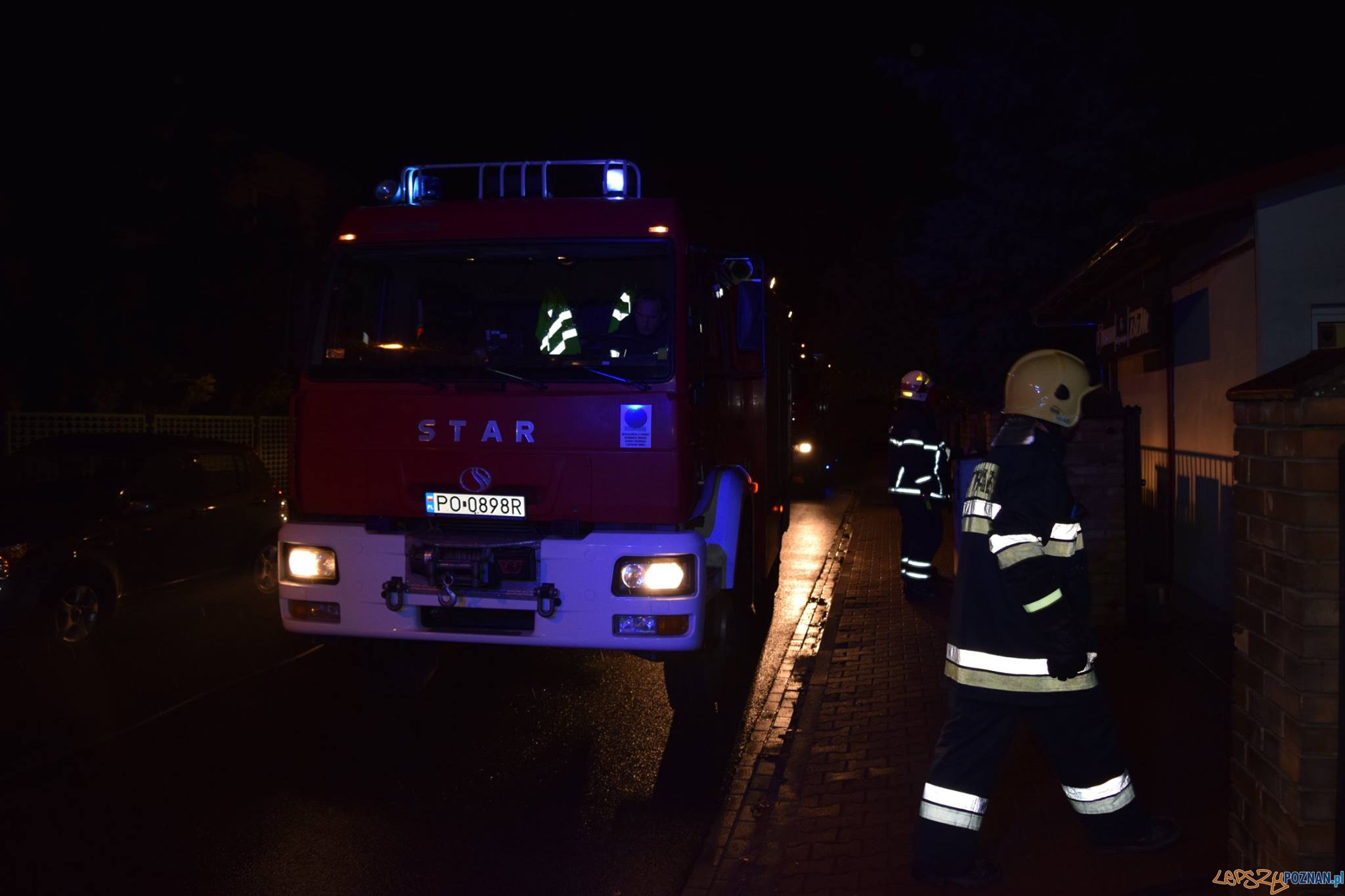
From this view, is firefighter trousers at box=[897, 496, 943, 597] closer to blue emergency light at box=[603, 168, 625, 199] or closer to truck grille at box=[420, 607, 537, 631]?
blue emergency light at box=[603, 168, 625, 199]

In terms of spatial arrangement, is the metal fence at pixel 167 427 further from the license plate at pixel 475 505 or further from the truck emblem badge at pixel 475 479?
the truck emblem badge at pixel 475 479

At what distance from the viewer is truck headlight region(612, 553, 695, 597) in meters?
5.37

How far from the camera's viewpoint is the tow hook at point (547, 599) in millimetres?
5391

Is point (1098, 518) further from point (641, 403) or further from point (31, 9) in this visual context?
point (31, 9)

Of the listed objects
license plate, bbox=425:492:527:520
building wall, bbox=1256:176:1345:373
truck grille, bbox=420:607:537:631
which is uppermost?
building wall, bbox=1256:176:1345:373

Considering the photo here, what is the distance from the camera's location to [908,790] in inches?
191

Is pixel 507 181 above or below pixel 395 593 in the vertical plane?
above

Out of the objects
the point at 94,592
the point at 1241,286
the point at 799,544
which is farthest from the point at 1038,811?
the point at 799,544

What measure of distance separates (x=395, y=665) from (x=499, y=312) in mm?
2286

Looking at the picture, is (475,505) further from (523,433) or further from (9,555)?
(9,555)

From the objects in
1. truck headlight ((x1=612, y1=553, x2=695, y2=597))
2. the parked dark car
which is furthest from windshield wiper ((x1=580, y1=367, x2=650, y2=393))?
the parked dark car

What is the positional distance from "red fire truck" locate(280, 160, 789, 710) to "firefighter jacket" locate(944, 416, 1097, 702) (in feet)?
6.03

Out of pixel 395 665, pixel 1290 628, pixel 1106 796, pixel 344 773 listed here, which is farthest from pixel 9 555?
pixel 1290 628

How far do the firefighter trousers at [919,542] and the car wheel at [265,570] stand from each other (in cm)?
587
